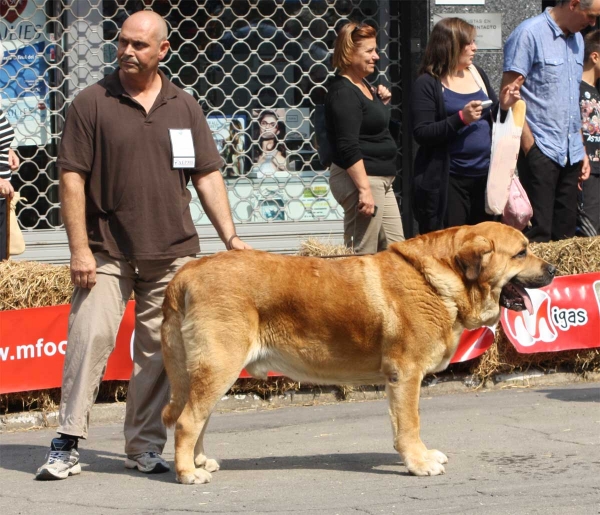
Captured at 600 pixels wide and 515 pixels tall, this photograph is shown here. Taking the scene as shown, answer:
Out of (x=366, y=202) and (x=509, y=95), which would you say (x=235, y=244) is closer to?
(x=366, y=202)

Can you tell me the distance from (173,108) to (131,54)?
373 mm

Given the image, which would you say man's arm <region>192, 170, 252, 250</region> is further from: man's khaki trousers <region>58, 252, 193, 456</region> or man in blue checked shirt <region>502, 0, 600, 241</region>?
man in blue checked shirt <region>502, 0, 600, 241</region>

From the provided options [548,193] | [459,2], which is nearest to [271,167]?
[459,2]

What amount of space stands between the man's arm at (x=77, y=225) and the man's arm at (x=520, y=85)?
11.7 ft

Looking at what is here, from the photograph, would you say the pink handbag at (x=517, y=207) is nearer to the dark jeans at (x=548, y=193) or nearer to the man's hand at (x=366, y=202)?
the dark jeans at (x=548, y=193)

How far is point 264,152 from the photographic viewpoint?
1116 cm

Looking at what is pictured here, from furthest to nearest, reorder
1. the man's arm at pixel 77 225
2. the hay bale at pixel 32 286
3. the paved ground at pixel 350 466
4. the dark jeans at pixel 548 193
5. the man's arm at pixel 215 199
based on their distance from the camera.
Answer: the dark jeans at pixel 548 193, the hay bale at pixel 32 286, the man's arm at pixel 215 199, the man's arm at pixel 77 225, the paved ground at pixel 350 466

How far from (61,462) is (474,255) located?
2364mm

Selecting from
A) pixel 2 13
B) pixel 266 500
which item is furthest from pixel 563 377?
pixel 2 13

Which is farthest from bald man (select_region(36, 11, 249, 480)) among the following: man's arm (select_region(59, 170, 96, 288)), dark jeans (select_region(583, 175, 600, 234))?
dark jeans (select_region(583, 175, 600, 234))

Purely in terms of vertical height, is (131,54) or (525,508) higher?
(131,54)

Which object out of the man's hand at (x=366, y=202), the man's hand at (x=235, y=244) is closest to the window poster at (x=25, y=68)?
the man's hand at (x=366, y=202)

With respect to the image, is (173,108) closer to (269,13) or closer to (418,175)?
(418,175)

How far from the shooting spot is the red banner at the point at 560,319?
332 inches
